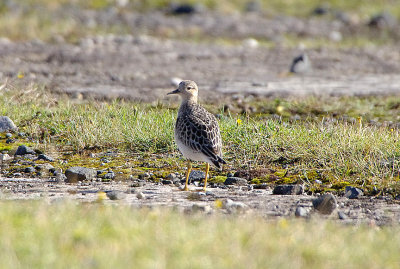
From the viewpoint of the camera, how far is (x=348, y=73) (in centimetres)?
1772

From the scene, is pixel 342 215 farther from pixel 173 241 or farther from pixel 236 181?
pixel 173 241

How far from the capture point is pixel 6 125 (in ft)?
31.0

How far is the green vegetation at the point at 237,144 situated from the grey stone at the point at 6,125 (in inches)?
5.7

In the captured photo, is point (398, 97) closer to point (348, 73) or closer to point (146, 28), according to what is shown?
point (348, 73)

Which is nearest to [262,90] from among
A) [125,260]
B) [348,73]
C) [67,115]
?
[348,73]

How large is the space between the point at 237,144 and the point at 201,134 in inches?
57.1

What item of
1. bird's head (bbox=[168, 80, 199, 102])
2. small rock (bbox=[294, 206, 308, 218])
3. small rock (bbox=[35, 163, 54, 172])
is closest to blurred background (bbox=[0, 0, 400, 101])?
small rock (bbox=[35, 163, 54, 172])

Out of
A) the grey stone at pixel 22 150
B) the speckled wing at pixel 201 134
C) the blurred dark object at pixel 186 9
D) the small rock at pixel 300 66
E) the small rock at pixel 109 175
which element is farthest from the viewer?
the blurred dark object at pixel 186 9

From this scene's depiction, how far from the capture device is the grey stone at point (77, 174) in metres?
7.73

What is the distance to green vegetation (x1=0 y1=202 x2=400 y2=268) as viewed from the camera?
14.5ft

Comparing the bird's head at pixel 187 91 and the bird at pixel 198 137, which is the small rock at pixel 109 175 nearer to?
the bird at pixel 198 137

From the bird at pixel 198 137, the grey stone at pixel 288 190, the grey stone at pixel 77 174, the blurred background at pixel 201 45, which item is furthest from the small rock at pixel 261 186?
the blurred background at pixel 201 45

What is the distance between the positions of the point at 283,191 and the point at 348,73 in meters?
11.1

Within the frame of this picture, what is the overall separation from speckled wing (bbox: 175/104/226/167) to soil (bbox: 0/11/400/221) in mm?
432
